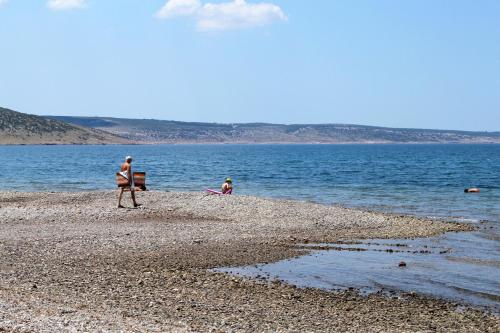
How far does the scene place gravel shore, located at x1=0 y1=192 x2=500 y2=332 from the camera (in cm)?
1144

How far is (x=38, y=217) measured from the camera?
2464cm

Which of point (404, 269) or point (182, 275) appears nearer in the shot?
point (182, 275)

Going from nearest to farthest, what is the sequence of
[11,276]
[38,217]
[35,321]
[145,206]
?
[35,321]
[11,276]
[38,217]
[145,206]

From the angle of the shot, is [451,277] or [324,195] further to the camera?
[324,195]

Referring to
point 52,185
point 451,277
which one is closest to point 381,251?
point 451,277

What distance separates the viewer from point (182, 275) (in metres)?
15.4

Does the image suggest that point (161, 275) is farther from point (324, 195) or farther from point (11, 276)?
point (324, 195)

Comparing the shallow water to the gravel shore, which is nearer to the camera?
the gravel shore

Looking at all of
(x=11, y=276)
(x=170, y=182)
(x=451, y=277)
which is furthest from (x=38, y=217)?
(x=170, y=182)

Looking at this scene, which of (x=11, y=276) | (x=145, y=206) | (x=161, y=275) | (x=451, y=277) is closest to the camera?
(x=11, y=276)

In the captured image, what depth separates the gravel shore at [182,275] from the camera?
11.4 m

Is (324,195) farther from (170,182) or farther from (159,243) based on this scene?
(159,243)

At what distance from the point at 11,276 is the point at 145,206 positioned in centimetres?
1412

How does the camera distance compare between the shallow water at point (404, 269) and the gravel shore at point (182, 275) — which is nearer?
the gravel shore at point (182, 275)
